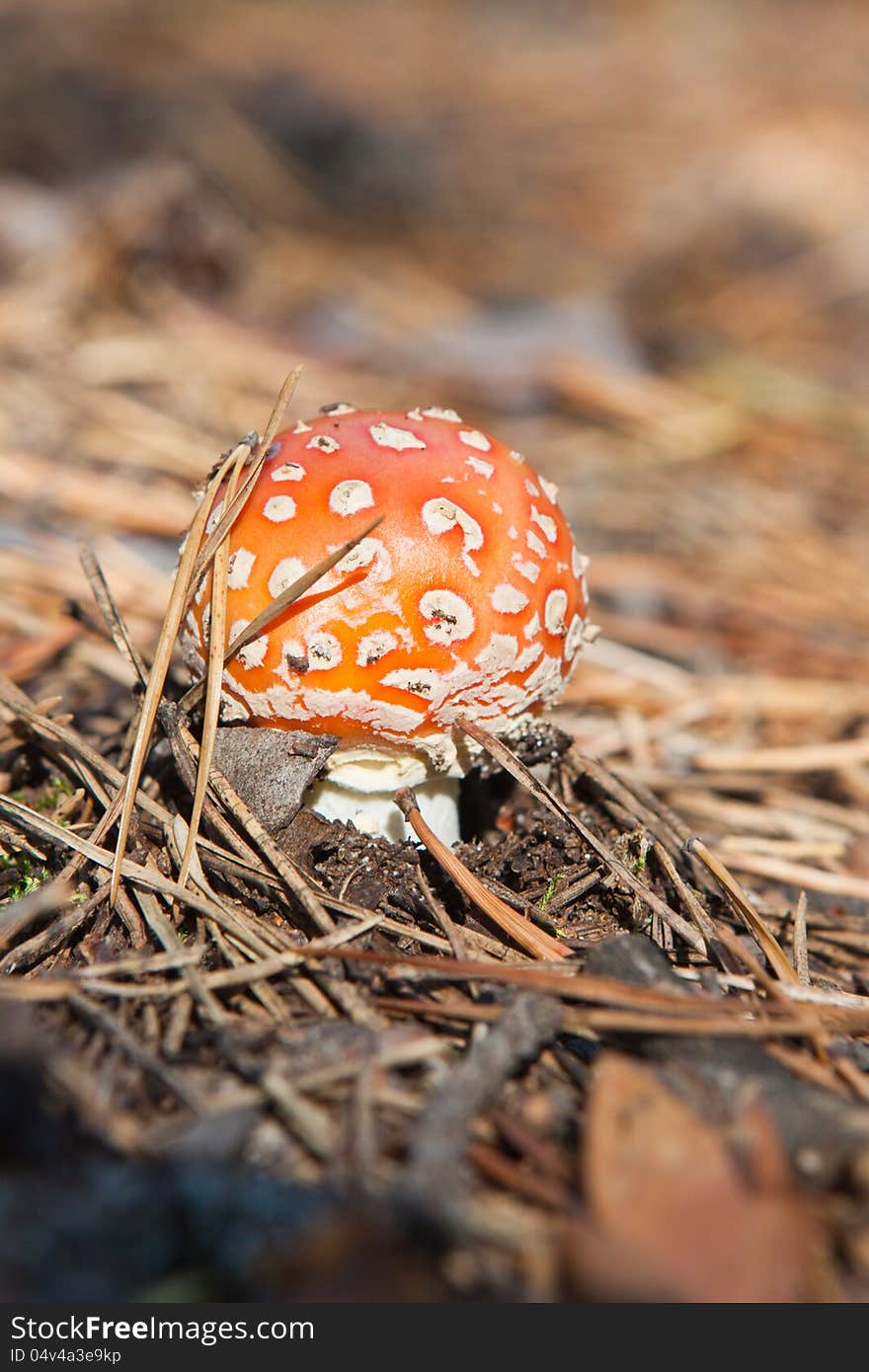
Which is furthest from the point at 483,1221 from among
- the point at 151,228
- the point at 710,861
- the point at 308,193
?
the point at 308,193

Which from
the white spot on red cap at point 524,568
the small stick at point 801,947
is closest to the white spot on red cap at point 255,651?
the white spot on red cap at point 524,568

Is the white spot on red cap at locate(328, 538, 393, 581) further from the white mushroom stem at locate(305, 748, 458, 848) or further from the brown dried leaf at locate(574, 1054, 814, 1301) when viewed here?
the brown dried leaf at locate(574, 1054, 814, 1301)

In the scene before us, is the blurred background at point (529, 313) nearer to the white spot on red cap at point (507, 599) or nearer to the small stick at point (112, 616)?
the small stick at point (112, 616)

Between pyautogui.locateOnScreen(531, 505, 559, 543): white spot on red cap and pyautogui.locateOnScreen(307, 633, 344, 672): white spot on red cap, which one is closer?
pyautogui.locateOnScreen(307, 633, 344, 672): white spot on red cap

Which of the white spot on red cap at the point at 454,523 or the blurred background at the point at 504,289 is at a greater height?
the blurred background at the point at 504,289

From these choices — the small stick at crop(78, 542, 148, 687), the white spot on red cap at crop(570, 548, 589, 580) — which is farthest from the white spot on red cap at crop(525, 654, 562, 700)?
the small stick at crop(78, 542, 148, 687)

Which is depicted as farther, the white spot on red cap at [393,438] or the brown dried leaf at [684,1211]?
the white spot on red cap at [393,438]

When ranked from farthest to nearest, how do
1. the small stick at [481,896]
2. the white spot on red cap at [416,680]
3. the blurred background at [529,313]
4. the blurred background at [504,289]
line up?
1. the blurred background at [504,289]
2. the blurred background at [529,313]
3. the white spot on red cap at [416,680]
4. the small stick at [481,896]
